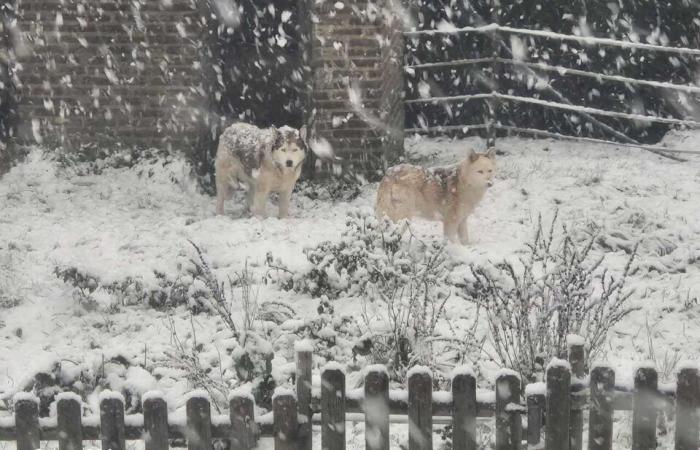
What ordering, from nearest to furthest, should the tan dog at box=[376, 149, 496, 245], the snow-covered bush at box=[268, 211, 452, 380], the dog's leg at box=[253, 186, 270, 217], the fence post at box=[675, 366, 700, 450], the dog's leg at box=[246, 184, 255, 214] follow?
the fence post at box=[675, 366, 700, 450] < the snow-covered bush at box=[268, 211, 452, 380] < the tan dog at box=[376, 149, 496, 245] < the dog's leg at box=[253, 186, 270, 217] < the dog's leg at box=[246, 184, 255, 214]

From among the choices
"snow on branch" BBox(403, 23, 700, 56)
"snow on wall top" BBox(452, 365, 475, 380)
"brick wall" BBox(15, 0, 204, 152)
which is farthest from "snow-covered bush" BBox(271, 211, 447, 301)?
"snow on branch" BBox(403, 23, 700, 56)

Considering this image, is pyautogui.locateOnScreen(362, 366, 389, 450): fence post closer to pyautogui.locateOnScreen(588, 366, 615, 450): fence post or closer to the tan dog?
pyautogui.locateOnScreen(588, 366, 615, 450): fence post

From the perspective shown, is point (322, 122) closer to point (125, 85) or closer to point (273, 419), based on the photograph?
point (125, 85)

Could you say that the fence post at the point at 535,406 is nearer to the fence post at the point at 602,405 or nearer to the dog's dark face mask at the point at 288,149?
the fence post at the point at 602,405

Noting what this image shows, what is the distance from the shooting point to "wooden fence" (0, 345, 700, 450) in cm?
341

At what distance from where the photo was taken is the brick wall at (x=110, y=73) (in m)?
9.92

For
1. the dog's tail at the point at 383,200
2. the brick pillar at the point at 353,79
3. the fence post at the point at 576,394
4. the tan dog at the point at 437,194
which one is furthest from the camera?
the brick pillar at the point at 353,79

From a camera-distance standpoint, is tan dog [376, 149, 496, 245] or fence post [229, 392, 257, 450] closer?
fence post [229, 392, 257, 450]

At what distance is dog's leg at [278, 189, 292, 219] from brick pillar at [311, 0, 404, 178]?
1.14m

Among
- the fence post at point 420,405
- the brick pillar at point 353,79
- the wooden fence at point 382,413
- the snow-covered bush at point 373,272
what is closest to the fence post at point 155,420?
the wooden fence at point 382,413

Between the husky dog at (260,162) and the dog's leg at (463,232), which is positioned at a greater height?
the husky dog at (260,162)

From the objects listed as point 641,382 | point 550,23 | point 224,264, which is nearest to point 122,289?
point 224,264

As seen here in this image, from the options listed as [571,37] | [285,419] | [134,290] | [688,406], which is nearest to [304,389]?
[285,419]

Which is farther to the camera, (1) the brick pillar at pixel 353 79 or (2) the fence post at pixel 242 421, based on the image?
(1) the brick pillar at pixel 353 79
